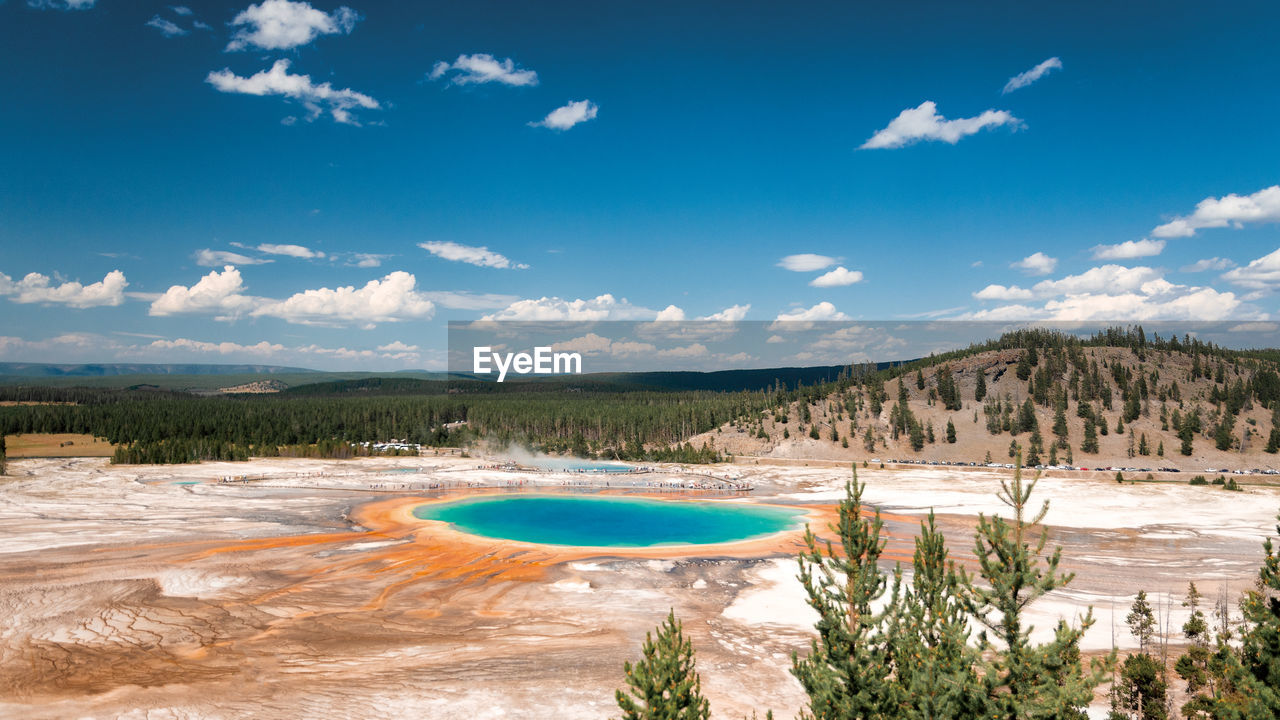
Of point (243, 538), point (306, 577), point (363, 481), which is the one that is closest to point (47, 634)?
point (306, 577)

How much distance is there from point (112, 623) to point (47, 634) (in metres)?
2.11

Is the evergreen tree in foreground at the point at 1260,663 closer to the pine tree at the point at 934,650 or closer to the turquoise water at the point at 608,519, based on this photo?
the pine tree at the point at 934,650

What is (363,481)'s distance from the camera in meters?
83.3

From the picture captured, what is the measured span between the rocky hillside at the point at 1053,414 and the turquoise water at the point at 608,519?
5744 centimetres

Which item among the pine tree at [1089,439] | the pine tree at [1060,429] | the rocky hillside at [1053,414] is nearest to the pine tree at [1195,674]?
the rocky hillside at [1053,414]

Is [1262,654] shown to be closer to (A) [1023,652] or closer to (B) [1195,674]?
(B) [1195,674]

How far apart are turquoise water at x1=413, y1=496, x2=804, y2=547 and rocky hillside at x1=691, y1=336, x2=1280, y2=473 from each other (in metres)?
57.4

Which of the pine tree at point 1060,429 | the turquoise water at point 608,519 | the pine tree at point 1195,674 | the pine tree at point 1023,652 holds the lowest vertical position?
the turquoise water at point 608,519

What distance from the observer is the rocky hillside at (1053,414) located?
370 feet

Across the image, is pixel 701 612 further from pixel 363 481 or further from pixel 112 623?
pixel 363 481

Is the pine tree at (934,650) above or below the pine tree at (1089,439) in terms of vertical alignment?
above

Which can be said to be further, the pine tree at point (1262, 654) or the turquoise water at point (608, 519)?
the turquoise water at point (608, 519)

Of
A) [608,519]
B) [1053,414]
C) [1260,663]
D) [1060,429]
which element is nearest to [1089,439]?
[1060,429]

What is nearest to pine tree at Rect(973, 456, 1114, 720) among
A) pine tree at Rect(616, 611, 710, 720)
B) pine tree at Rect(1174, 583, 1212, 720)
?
pine tree at Rect(616, 611, 710, 720)
